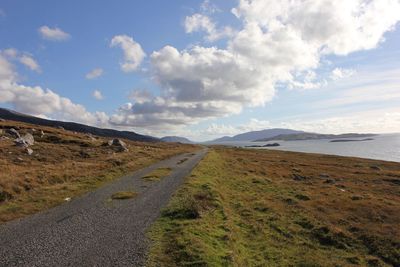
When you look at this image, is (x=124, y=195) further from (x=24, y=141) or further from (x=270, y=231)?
(x=24, y=141)

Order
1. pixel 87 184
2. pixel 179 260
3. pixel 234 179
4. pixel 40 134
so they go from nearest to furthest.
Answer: pixel 179 260
pixel 87 184
pixel 234 179
pixel 40 134

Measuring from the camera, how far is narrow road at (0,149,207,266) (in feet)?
46.1

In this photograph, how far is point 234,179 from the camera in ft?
147

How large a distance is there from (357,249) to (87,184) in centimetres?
2615

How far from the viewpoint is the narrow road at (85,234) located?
14.0 meters

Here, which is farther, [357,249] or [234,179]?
[234,179]

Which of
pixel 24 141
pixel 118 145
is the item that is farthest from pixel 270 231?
pixel 118 145

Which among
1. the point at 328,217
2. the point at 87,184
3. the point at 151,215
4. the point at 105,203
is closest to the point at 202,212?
the point at 151,215

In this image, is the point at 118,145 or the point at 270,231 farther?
the point at 118,145

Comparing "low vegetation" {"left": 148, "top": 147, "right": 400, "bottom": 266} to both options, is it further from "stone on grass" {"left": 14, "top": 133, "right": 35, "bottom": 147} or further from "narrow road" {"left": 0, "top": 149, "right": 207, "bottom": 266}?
"stone on grass" {"left": 14, "top": 133, "right": 35, "bottom": 147}

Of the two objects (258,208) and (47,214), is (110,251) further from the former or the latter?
(258,208)

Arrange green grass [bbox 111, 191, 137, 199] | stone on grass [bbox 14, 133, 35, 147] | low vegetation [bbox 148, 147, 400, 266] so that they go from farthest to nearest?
stone on grass [bbox 14, 133, 35, 147]
green grass [bbox 111, 191, 137, 199]
low vegetation [bbox 148, 147, 400, 266]

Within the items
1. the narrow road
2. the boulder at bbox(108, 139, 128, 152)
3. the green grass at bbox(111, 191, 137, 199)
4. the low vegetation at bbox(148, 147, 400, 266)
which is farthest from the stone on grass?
the narrow road

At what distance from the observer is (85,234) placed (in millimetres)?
17344
